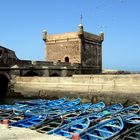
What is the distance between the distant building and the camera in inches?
Result: 1630

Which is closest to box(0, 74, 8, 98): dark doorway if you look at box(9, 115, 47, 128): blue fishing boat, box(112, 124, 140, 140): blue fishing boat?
box(9, 115, 47, 128): blue fishing boat

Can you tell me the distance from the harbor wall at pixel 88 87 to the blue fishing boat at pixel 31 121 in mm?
8559

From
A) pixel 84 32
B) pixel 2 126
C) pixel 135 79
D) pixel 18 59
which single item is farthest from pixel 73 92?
pixel 84 32

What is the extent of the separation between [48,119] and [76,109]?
3912 mm

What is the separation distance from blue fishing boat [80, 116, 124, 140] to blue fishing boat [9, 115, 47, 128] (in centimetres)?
271

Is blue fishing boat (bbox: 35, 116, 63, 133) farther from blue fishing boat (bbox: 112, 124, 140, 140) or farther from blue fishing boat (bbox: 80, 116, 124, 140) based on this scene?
blue fishing boat (bbox: 112, 124, 140, 140)

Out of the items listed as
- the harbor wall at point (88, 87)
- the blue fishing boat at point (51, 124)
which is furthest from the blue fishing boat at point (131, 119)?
the harbor wall at point (88, 87)

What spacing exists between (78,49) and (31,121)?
27.9m

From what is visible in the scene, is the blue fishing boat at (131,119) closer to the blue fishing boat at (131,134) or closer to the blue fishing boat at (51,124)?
the blue fishing boat at (131,134)

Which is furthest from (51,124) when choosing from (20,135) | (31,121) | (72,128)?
(20,135)

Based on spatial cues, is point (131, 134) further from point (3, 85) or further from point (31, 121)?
point (3, 85)

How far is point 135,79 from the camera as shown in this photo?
21562 mm

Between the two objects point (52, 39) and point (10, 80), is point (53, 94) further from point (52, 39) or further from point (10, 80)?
point (52, 39)

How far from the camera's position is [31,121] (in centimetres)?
1423
